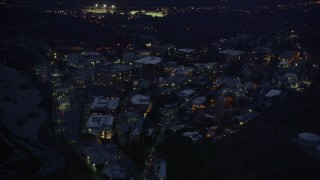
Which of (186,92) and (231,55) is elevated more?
(231,55)

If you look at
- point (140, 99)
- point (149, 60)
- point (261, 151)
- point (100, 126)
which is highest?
point (261, 151)

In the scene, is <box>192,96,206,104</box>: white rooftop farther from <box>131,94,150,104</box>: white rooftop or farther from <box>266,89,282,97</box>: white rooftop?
<box>266,89,282,97</box>: white rooftop

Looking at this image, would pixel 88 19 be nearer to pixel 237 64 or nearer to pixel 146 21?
pixel 146 21

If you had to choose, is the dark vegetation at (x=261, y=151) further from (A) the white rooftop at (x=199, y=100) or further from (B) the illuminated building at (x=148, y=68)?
(B) the illuminated building at (x=148, y=68)

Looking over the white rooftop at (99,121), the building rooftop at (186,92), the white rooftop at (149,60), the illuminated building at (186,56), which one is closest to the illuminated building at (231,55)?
the illuminated building at (186,56)

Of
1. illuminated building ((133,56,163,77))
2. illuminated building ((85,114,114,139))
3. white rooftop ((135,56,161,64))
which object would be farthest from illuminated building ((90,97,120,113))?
white rooftop ((135,56,161,64))

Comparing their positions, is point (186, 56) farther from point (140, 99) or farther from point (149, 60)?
point (140, 99)

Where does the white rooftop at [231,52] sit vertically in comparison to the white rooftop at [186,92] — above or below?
above

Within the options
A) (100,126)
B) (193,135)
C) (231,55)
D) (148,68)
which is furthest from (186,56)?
(193,135)

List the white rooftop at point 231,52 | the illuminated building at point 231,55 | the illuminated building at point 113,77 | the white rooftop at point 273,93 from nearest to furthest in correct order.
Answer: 1. the white rooftop at point 273,93
2. the illuminated building at point 113,77
3. the illuminated building at point 231,55
4. the white rooftop at point 231,52
